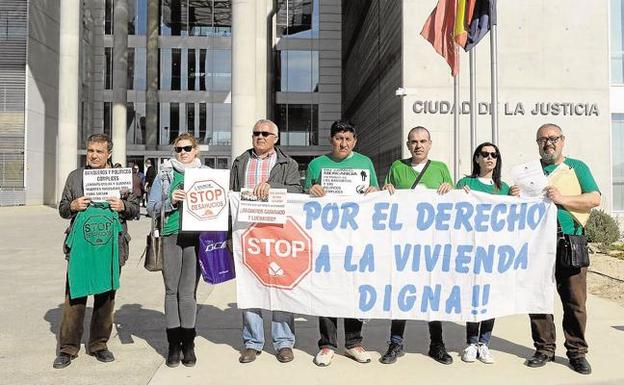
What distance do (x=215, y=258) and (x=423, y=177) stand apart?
6.80 feet

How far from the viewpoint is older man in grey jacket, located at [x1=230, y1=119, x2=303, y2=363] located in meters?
5.07

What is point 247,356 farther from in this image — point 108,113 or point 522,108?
point 108,113

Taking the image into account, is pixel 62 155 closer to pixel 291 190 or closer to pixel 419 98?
pixel 419 98

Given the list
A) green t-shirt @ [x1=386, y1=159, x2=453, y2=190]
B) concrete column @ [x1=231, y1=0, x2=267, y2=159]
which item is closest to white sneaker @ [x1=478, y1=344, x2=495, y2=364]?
green t-shirt @ [x1=386, y1=159, x2=453, y2=190]

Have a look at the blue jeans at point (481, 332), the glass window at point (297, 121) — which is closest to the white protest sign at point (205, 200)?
the blue jeans at point (481, 332)

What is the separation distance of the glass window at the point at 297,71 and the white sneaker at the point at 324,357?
4037 cm

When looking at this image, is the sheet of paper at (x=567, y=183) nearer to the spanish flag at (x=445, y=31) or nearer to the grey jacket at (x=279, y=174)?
the grey jacket at (x=279, y=174)

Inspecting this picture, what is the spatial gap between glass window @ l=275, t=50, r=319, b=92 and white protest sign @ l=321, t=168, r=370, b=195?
3988 centimetres

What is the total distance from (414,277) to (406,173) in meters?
0.98

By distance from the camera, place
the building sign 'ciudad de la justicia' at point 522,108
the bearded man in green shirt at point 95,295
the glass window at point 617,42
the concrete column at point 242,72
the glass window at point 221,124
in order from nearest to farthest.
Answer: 1. the bearded man in green shirt at point 95,295
2. the building sign 'ciudad de la justicia' at point 522,108
3. the glass window at point 617,42
4. the concrete column at point 242,72
5. the glass window at point 221,124

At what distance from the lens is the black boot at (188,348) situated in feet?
16.2

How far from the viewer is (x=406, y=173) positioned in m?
5.23

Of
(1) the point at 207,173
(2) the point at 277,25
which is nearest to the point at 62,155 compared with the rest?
(2) the point at 277,25

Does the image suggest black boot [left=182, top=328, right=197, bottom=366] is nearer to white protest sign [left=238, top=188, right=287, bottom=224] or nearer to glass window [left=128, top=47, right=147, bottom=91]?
white protest sign [left=238, top=188, right=287, bottom=224]
